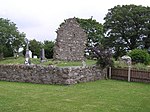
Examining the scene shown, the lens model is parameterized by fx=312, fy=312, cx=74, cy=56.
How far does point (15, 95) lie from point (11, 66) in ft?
24.7

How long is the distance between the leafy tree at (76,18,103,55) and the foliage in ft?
133

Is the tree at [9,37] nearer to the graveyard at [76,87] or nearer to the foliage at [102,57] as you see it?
the graveyard at [76,87]

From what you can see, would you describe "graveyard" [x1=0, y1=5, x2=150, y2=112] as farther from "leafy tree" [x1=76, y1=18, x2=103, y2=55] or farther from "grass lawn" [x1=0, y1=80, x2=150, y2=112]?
"leafy tree" [x1=76, y1=18, x2=103, y2=55]

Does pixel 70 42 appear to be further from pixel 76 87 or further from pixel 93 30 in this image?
pixel 93 30

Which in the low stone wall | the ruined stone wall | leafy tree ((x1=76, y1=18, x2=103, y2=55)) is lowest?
the low stone wall

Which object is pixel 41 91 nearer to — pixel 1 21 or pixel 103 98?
pixel 103 98

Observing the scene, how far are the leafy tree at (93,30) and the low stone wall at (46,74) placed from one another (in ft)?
141

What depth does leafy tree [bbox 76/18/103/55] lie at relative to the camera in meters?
66.2

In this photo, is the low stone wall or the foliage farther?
the foliage

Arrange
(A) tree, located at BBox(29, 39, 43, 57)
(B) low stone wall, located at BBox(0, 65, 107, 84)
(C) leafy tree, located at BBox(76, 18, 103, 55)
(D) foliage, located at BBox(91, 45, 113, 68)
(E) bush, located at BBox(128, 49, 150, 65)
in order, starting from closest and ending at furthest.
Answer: (B) low stone wall, located at BBox(0, 65, 107, 84), (D) foliage, located at BBox(91, 45, 113, 68), (E) bush, located at BBox(128, 49, 150, 65), (A) tree, located at BBox(29, 39, 43, 57), (C) leafy tree, located at BBox(76, 18, 103, 55)

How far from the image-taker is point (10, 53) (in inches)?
2623

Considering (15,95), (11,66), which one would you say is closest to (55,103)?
(15,95)

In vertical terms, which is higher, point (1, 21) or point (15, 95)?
point (1, 21)

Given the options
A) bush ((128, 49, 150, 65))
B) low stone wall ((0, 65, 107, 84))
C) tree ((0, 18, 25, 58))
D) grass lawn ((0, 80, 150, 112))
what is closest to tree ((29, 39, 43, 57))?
tree ((0, 18, 25, 58))
